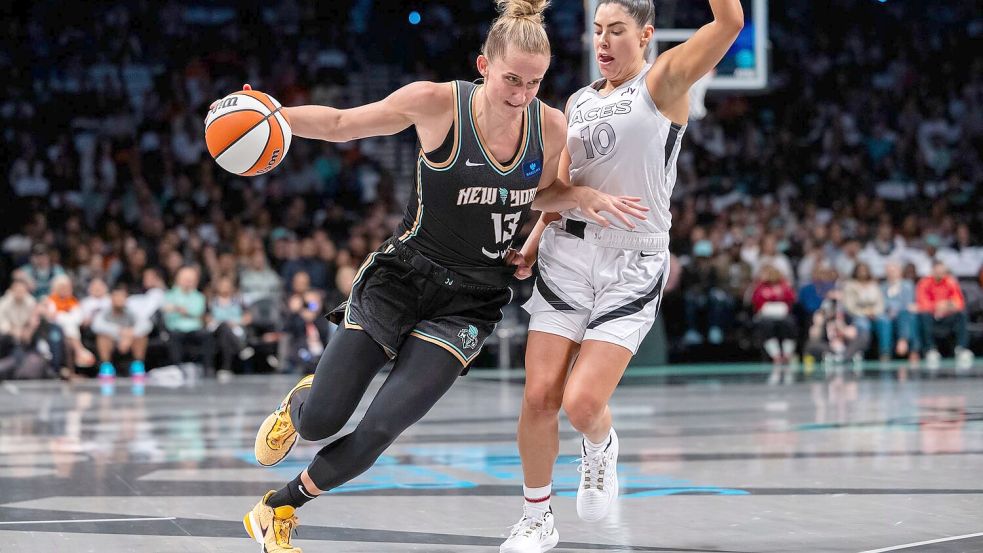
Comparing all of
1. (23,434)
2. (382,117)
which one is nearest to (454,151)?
(382,117)

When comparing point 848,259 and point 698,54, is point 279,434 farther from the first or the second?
point 848,259

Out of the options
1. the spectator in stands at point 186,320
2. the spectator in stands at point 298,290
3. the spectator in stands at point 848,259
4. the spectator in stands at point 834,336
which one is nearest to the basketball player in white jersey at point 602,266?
the spectator in stands at point 298,290

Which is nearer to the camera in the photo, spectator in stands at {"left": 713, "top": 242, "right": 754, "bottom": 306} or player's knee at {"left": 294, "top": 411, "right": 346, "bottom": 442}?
player's knee at {"left": 294, "top": 411, "right": 346, "bottom": 442}

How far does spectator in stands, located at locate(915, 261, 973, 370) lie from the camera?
15438 millimetres

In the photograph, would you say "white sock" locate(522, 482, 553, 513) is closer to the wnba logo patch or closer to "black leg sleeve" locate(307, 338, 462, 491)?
"black leg sleeve" locate(307, 338, 462, 491)

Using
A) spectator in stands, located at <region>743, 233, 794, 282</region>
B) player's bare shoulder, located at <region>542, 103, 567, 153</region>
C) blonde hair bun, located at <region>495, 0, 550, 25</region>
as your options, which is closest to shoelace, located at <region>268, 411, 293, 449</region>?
player's bare shoulder, located at <region>542, 103, 567, 153</region>

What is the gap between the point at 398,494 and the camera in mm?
5746

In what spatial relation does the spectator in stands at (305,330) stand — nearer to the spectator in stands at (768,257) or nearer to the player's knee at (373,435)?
the spectator in stands at (768,257)

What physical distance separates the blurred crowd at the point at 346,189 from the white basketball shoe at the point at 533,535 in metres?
9.95

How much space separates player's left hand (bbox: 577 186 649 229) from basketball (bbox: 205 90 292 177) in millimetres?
1086

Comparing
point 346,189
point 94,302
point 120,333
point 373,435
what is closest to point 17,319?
point 94,302

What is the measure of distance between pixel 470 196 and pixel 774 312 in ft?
37.1

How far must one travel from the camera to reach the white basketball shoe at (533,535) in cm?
432

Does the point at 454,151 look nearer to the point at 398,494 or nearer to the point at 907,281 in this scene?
the point at 398,494
